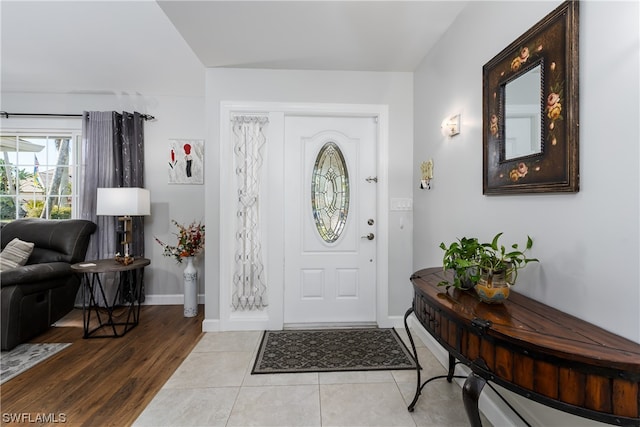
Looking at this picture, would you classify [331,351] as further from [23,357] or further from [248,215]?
[23,357]

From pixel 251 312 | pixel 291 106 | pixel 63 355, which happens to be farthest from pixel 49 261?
pixel 291 106

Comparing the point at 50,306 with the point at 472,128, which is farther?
the point at 50,306

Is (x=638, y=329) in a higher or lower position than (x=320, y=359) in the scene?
higher

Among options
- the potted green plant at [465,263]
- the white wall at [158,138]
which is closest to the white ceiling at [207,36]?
the white wall at [158,138]

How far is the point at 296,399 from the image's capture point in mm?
1840

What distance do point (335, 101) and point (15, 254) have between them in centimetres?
364

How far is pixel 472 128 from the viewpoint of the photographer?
6.23 feet

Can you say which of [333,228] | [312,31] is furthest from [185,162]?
[312,31]

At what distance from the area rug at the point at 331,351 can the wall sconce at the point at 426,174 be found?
1.45 m

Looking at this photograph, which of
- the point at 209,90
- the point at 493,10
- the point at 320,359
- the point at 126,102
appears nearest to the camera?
the point at 493,10

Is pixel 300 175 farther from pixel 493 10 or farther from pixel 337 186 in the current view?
pixel 493 10

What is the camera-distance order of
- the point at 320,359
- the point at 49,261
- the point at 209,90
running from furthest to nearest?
1. the point at 49,261
2. the point at 209,90
3. the point at 320,359

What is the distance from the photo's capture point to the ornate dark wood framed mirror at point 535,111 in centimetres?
117

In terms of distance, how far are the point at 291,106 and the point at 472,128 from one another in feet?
5.58
